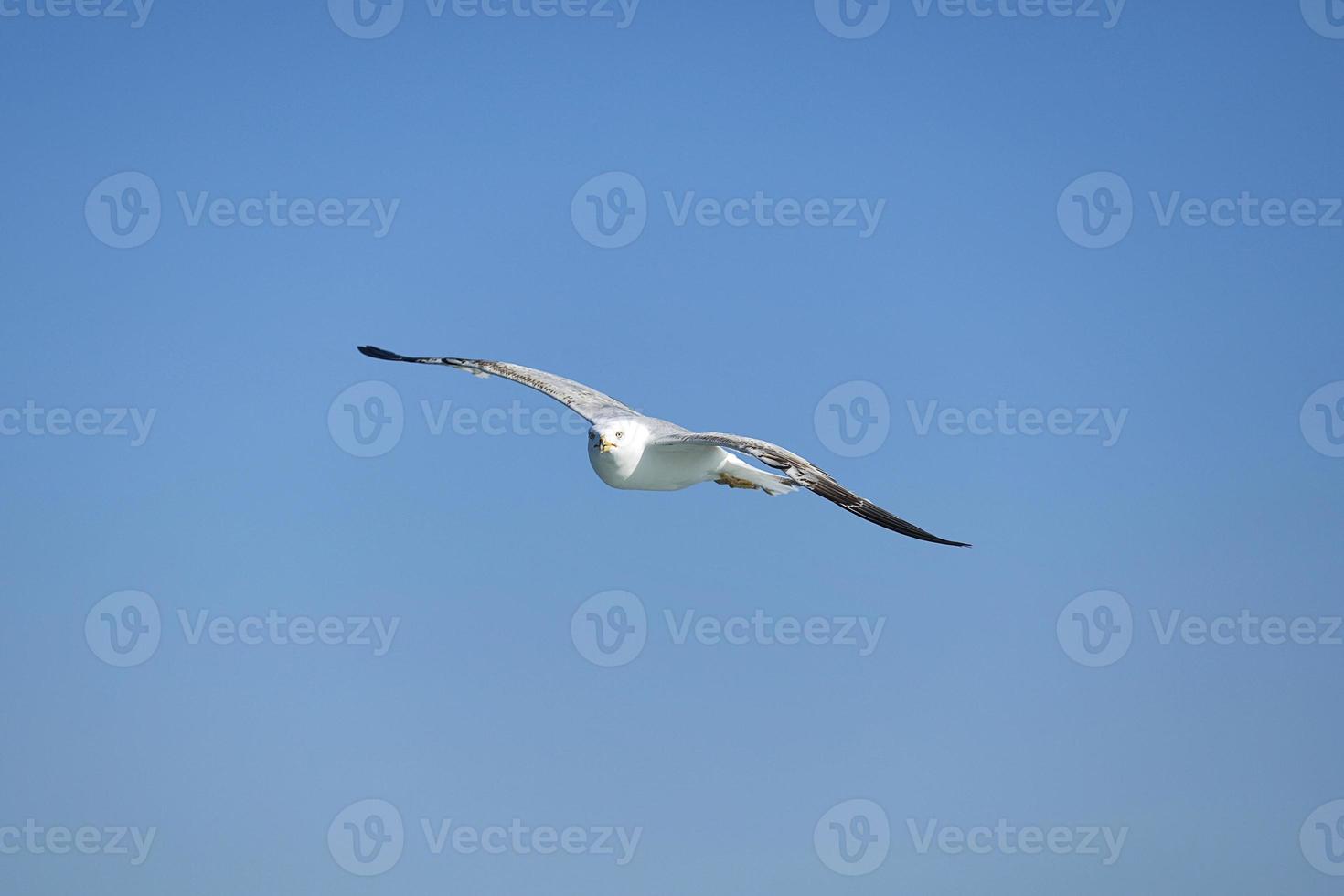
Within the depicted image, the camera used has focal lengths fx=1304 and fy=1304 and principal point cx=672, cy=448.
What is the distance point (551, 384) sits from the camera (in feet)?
71.4

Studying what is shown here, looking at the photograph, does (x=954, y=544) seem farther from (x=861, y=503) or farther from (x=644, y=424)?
(x=644, y=424)

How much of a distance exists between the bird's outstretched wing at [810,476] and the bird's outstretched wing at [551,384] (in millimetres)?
4028

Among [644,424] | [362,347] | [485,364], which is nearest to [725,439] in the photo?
[644,424]

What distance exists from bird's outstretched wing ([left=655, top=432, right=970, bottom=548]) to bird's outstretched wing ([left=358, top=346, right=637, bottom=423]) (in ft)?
13.2

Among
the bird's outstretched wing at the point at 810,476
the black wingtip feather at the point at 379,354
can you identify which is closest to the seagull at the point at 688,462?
the bird's outstretched wing at the point at 810,476

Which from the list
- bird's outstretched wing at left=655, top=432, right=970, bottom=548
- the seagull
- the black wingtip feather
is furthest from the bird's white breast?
the black wingtip feather

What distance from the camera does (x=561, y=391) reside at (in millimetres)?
21312

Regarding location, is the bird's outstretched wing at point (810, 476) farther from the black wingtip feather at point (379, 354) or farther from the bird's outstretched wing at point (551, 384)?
the black wingtip feather at point (379, 354)

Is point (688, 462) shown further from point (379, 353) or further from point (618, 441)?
A: point (379, 353)

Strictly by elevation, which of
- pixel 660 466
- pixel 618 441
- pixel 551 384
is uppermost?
pixel 551 384

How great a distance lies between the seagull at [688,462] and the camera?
636 inches

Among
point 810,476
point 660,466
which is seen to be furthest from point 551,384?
point 810,476

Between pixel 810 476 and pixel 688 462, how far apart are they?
2.47 m

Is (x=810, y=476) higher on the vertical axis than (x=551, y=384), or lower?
lower
